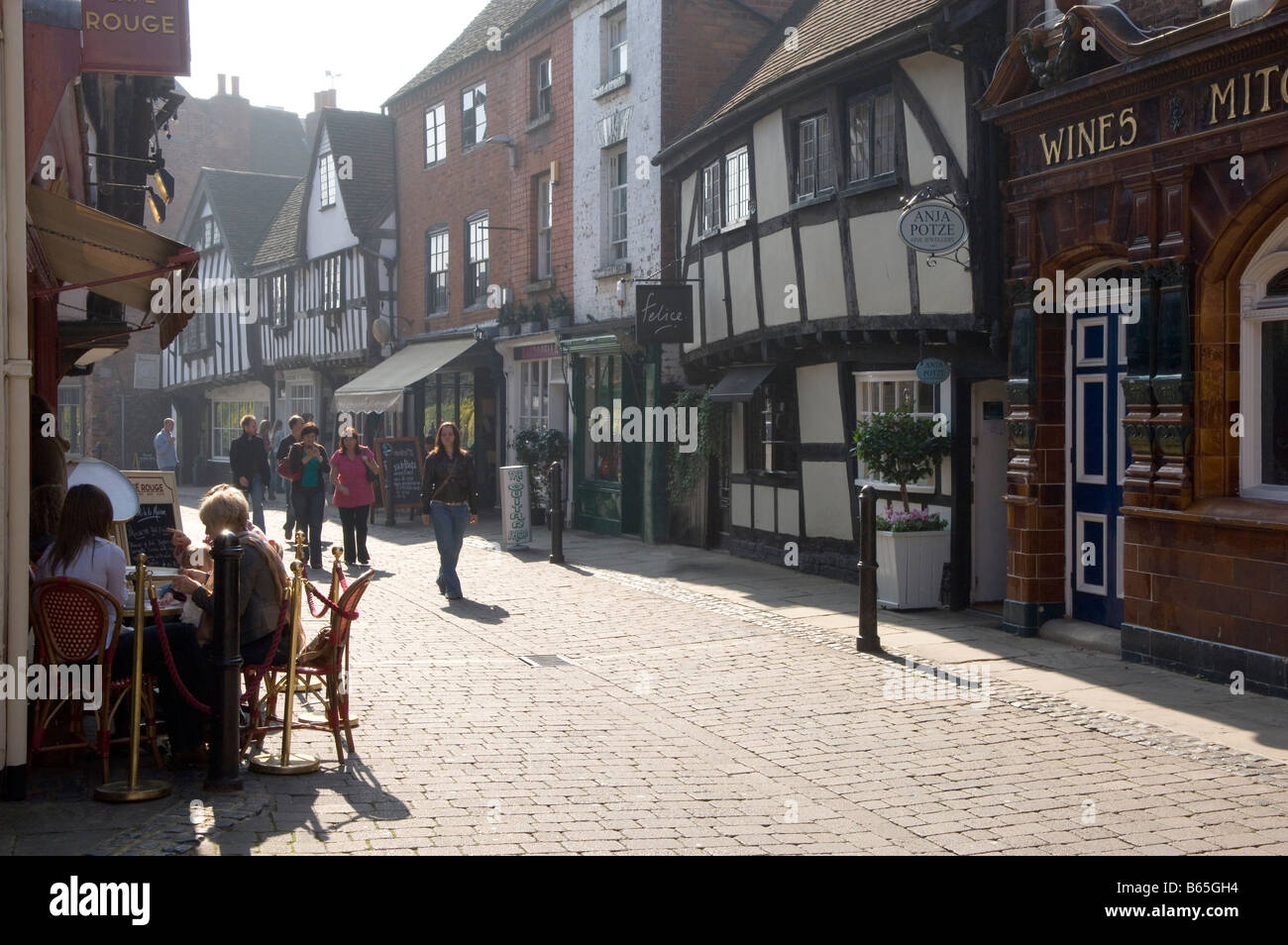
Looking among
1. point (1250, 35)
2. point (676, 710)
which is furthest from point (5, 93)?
point (1250, 35)

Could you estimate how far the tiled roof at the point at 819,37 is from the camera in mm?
12758

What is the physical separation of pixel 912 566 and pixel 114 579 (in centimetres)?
756

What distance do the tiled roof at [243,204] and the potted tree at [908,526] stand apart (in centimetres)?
2882

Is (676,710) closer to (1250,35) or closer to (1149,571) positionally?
(1149,571)

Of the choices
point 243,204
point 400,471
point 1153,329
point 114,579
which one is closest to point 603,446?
point 400,471

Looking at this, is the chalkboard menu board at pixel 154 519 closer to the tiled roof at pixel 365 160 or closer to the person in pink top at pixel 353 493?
the person in pink top at pixel 353 493

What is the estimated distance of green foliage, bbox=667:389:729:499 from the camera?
17438 millimetres

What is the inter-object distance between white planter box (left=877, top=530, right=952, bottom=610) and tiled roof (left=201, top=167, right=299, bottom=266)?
29241 mm

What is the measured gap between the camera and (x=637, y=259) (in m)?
19.6

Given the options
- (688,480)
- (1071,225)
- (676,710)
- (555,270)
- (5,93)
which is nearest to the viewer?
(5,93)

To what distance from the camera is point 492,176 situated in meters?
24.6

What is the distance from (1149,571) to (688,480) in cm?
887

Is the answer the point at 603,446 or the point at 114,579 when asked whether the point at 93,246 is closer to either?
the point at 114,579

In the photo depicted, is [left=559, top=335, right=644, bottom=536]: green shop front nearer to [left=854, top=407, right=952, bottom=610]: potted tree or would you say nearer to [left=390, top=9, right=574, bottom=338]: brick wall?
[left=390, top=9, right=574, bottom=338]: brick wall
